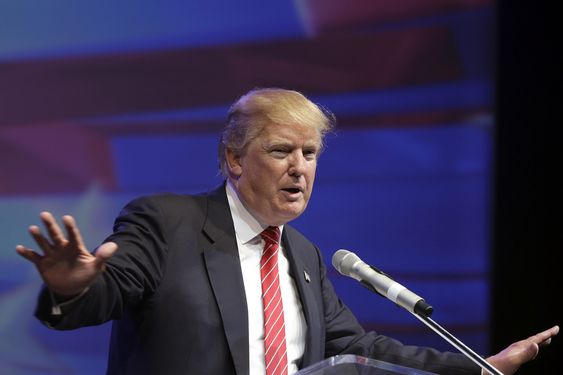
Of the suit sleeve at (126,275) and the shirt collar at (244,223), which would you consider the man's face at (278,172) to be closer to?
the shirt collar at (244,223)

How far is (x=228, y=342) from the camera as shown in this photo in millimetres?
2127

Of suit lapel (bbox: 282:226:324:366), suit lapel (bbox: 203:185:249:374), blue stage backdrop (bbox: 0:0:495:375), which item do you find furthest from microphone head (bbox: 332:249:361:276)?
blue stage backdrop (bbox: 0:0:495:375)

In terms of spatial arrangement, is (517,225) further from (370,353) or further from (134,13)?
(134,13)

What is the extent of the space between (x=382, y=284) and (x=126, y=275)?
662 millimetres

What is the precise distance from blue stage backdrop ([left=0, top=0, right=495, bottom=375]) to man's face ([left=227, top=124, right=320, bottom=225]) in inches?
50.7

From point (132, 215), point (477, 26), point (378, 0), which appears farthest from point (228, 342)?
point (477, 26)

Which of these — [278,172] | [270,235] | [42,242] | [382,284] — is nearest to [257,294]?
[270,235]

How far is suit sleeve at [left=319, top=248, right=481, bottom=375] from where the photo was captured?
228 centimetres

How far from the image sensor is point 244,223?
2336 millimetres

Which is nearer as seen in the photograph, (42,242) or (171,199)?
(42,242)

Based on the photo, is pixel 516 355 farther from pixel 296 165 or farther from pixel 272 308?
pixel 296 165

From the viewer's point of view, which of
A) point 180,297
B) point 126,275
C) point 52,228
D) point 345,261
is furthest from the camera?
point 180,297

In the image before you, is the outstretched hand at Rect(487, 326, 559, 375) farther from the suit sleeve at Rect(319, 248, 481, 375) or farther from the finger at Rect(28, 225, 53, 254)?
the finger at Rect(28, 225, 53, 254)

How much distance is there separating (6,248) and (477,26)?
245cm
